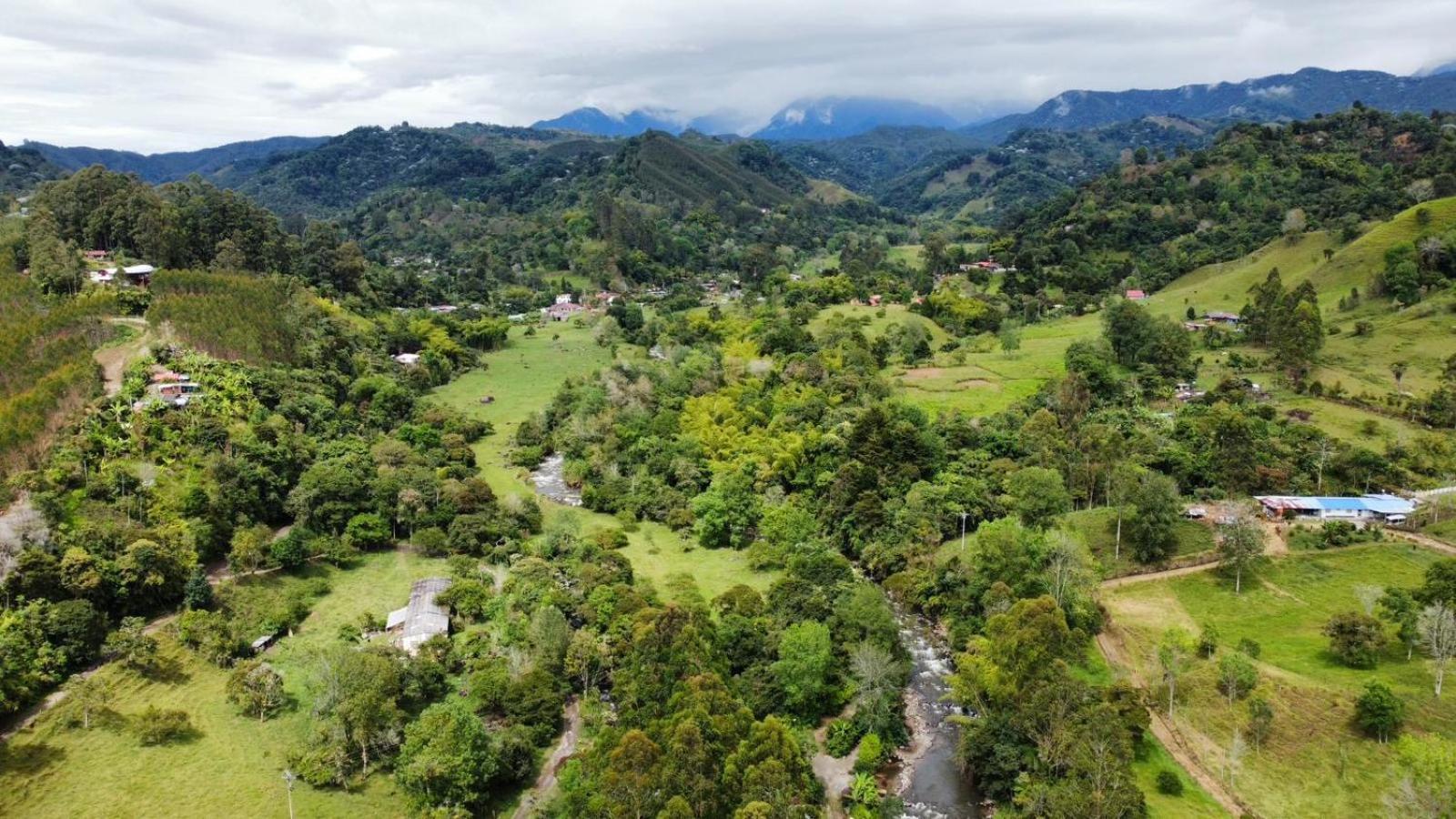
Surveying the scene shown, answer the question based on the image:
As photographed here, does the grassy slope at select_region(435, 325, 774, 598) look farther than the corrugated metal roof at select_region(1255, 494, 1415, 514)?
Yes

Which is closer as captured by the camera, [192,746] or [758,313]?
[192,746]

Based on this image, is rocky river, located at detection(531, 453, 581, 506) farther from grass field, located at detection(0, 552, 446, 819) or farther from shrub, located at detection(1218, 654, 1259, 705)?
shrub, located at detection(1218, 654, 1259, 705)

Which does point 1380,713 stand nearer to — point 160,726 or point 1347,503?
point 1347,503

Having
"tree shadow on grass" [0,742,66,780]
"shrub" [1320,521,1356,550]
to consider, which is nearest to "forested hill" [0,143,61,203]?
"tree shadow on grass" [0,742,66,780]

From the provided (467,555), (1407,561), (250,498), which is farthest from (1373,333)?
(250,498)

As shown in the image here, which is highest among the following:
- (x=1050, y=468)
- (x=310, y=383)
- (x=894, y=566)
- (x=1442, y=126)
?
(x=1442, y=126)

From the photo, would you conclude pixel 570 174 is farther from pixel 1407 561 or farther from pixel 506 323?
pixel 1407 561

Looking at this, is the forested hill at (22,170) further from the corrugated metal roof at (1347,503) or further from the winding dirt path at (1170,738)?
the corrugated metal roof at (1347,503)

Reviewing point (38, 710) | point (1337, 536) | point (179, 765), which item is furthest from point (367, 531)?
point (1337, 536)
